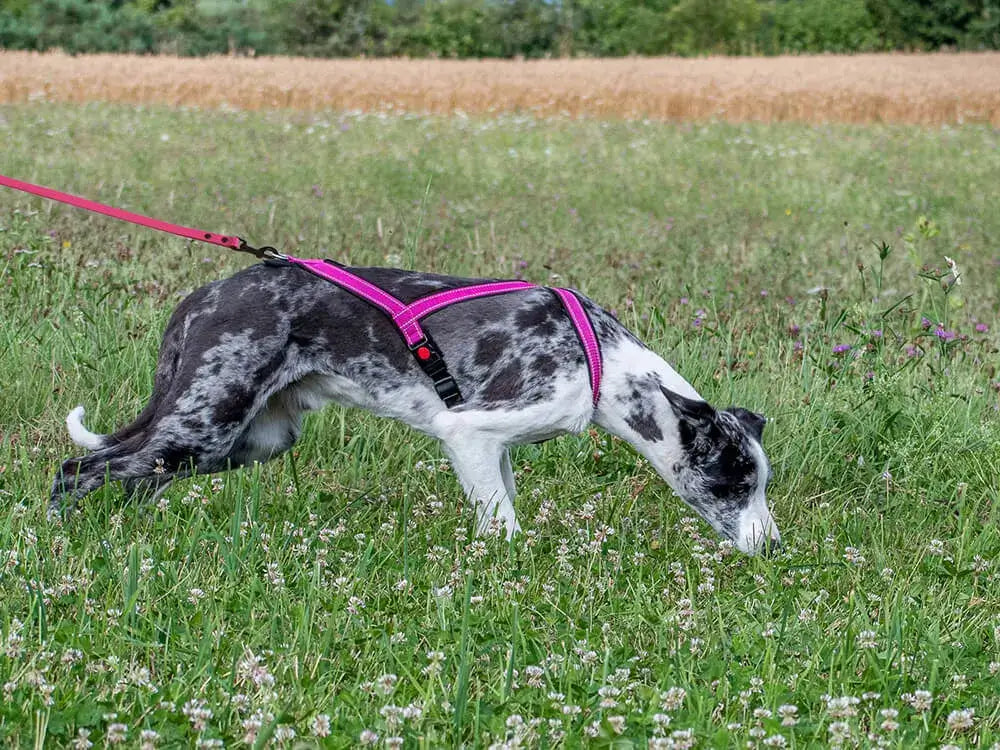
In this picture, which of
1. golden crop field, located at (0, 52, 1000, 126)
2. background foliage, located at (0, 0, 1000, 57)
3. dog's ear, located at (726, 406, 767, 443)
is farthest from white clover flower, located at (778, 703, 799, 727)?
background foliage, located at (0, 0, 1000, 57)

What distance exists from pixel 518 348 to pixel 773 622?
139 cm

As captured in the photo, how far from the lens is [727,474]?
4.46 metres

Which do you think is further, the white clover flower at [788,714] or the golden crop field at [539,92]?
the golden crop field at [539,92]

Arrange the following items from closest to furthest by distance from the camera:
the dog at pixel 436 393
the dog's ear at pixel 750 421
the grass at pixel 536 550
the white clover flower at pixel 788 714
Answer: the white clover flower at pixel 788 714 < the grass at pixel 536 550 < the dog at pixel 436 393 < the dog's ear at pixel 750 421

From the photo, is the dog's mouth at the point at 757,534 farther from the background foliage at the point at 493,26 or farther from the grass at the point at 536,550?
the background foliage at the point at 493,26

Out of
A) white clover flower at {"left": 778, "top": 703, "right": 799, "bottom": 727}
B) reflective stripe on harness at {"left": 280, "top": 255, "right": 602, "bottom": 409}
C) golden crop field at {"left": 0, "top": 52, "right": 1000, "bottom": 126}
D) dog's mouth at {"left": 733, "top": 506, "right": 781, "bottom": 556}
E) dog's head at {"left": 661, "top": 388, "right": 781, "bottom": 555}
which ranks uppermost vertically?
reflective stripe on harness at {"left": 280, "top": 255, "right": 602, "bottom": 409}

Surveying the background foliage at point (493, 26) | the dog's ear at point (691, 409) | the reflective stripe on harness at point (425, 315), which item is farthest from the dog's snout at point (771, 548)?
the background foliage at point (493, 26)

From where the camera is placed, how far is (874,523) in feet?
16.4

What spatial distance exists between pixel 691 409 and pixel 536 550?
2.62 ft

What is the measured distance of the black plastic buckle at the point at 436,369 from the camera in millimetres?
4488

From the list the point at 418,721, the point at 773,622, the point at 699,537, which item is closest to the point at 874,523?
the point at 699,537

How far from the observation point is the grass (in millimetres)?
3070

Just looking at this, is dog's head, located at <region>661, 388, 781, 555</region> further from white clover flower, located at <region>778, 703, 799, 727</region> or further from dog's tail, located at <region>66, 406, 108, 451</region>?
dog's tail, located at <region>66, 406, 108, 451</region>

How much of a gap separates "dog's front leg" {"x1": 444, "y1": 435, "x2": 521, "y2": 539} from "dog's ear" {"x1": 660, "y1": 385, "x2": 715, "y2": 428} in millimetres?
662
